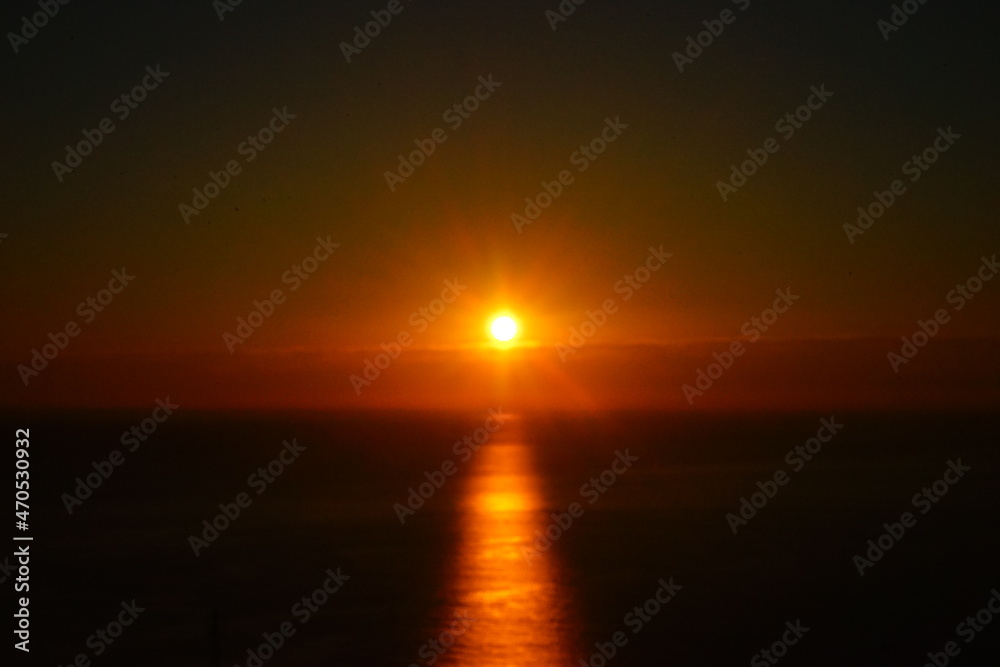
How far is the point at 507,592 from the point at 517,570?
15.4 feet

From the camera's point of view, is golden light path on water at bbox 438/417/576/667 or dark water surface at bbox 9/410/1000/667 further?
dark water surface at bbox 9/410/1000/667

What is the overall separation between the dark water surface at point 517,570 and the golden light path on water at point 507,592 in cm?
11

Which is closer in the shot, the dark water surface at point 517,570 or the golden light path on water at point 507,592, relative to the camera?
the golden light path on water at point 507,592

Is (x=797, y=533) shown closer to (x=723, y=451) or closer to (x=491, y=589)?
(x=491, y=589)

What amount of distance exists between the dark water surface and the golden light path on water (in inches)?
4.5

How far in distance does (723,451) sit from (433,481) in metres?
44.6

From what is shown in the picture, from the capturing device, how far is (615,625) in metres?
29.9

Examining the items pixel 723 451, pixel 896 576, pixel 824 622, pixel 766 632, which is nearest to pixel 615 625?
pixel 766 632

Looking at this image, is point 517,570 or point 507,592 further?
point 517,570

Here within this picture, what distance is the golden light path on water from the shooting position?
87.5ft

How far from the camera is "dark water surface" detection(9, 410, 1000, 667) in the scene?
27781 mm

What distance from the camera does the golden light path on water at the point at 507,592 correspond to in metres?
26.7

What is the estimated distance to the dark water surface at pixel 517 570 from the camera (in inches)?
1094

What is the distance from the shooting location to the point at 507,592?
34500mm
